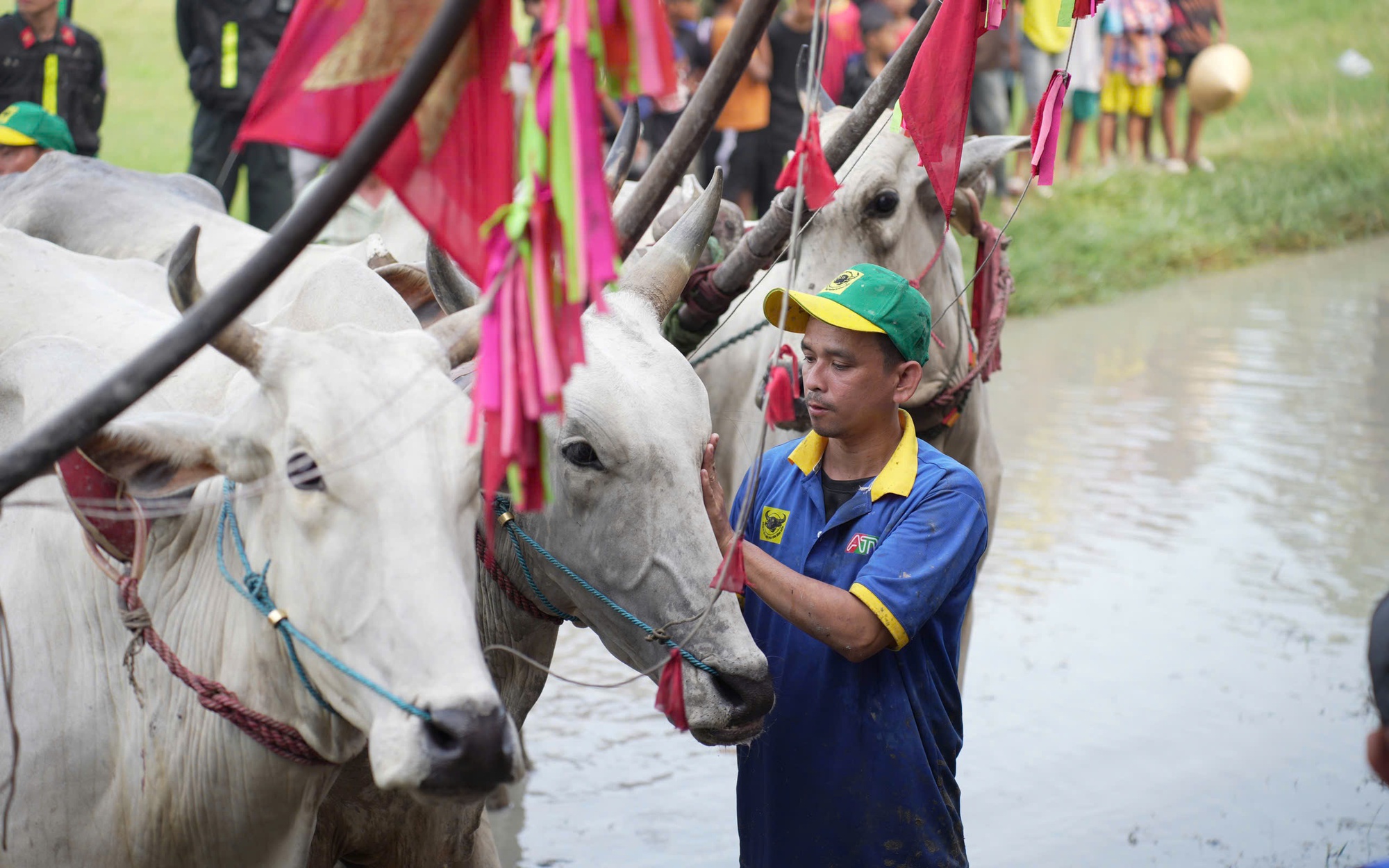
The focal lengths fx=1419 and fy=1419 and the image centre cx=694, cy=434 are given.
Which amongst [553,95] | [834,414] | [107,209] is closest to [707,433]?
[834,414]

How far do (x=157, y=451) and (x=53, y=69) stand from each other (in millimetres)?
5540

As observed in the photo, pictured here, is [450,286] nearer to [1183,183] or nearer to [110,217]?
[110,217]

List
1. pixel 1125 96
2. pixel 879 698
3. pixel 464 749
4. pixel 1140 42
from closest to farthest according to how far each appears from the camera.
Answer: pixel 464 749
pixel 879 698
pixel 1140 42
pixel 1125 96

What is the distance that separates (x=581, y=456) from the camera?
114 inches

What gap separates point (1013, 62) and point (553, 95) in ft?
44.0

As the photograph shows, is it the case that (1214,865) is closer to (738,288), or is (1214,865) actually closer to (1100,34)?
(738,288)

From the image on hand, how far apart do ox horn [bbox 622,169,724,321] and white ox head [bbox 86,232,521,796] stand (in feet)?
2.63

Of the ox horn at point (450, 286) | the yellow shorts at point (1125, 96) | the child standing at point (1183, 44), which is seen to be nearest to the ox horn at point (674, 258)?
the ox horn at point (450, 286)

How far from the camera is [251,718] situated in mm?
2467

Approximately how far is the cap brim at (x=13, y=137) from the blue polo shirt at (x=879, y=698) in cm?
407

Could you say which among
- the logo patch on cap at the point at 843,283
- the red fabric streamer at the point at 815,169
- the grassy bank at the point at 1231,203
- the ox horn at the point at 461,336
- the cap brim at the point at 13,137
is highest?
the red fabric streamer at the point at 815,169

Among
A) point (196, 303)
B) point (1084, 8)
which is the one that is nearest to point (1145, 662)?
point (1084, 8)

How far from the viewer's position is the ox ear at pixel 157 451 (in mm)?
2365

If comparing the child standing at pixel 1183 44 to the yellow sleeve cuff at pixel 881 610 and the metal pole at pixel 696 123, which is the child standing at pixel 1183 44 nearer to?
the yellow sleeve cuff at pixel 881 610
